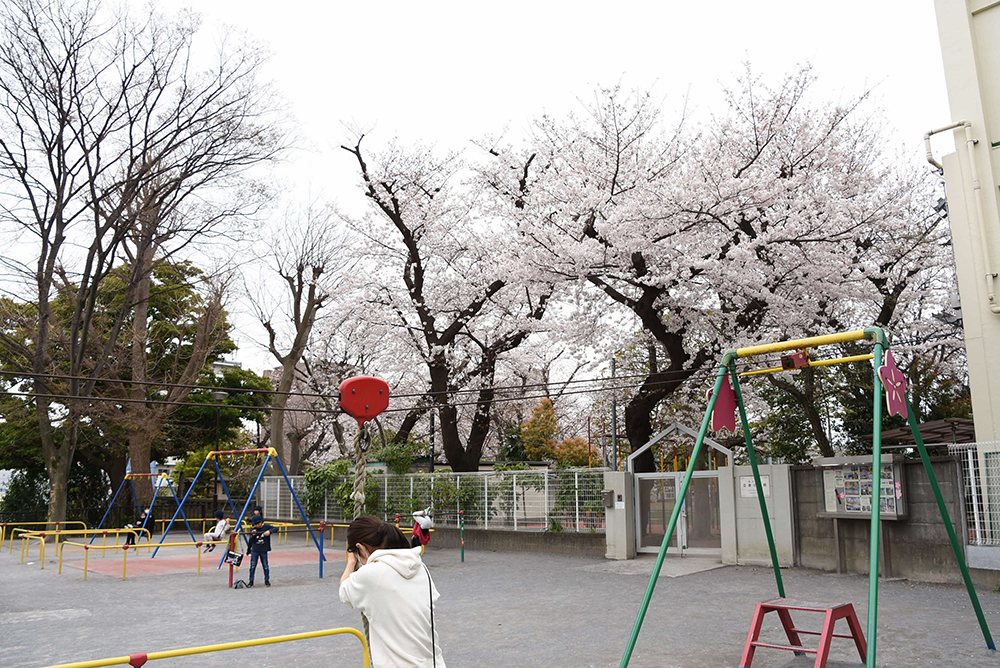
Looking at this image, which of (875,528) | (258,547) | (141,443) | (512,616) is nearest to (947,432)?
(512,616)

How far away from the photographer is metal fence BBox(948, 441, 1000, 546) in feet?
37.4

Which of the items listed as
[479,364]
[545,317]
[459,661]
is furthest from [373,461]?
[459,661]


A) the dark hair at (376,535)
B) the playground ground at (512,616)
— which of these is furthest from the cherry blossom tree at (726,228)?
the dark hair at (376,535)

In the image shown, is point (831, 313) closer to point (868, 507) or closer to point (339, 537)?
point (868, 507)

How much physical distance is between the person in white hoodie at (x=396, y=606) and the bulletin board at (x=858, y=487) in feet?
34.9

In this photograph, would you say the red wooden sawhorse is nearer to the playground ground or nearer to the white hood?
the playground ground

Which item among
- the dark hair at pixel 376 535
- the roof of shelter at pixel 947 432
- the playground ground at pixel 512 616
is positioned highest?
the roof of shelter at pixel 947 432

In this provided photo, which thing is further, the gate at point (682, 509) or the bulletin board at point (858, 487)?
the gate at point (682, 509)

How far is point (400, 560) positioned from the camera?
4.10 m

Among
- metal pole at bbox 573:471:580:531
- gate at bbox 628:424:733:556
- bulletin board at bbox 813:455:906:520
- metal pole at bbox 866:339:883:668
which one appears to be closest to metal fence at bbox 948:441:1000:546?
bulletin board at bbox 813:455:906:520

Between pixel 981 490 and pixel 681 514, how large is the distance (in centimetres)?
674

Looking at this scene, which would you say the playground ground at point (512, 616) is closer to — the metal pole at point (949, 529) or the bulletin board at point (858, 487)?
the metal pole at point (949, 529)

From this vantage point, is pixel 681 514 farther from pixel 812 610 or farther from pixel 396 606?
pixel 396 606

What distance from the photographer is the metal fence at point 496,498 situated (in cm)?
1917
